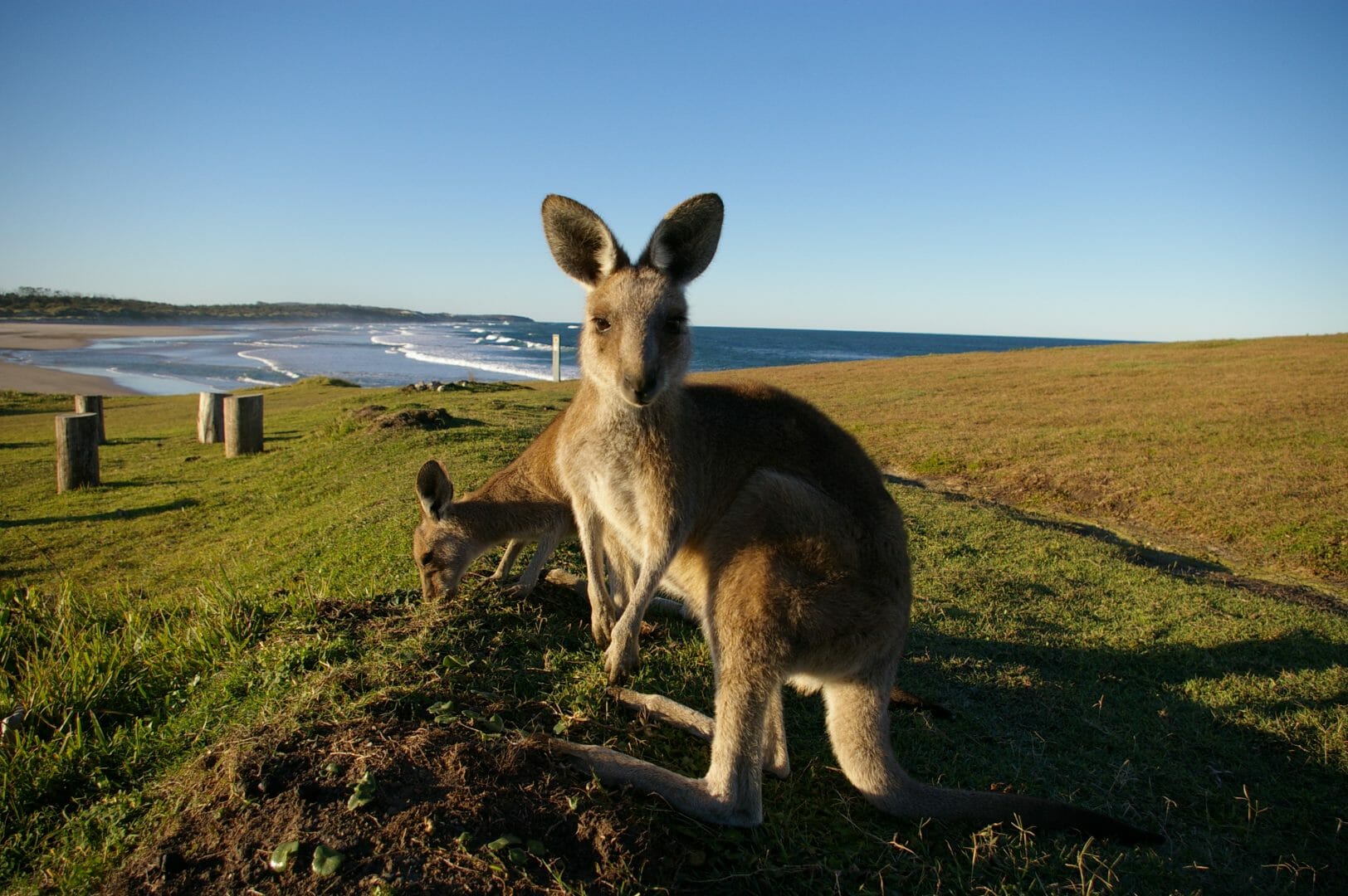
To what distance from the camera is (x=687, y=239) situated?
3.29m

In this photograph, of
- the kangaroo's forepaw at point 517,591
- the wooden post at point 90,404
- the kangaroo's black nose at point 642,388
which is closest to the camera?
the kangaroo's black nose at point 642,388

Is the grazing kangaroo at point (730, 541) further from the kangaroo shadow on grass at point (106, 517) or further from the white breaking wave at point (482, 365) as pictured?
the white breaking wave at point (482, 365)

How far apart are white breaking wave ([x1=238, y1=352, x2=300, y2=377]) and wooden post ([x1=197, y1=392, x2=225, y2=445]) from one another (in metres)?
20.4

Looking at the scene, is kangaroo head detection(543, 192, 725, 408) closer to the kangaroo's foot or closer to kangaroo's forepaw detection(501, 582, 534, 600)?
the kangaroo's foot

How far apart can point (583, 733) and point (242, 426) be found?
11.2 meters

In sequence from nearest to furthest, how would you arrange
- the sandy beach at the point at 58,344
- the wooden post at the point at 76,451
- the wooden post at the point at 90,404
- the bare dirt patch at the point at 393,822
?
the bare dirt patch at the point at 393,822
the wooden post at the point at 76,451
the wooden post at the point at 90,404
the sandy beach at the point at 58,344

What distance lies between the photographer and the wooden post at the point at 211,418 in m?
13.5

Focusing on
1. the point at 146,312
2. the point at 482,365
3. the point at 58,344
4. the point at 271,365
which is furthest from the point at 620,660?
the point at 146,312

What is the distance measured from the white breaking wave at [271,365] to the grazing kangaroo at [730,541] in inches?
1310

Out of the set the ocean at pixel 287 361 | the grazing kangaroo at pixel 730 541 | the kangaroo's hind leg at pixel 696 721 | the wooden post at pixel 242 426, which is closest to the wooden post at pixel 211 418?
the wooden post at pixel 242 426

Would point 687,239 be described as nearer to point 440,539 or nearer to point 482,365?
point 440,539

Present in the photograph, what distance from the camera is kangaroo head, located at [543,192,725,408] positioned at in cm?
304

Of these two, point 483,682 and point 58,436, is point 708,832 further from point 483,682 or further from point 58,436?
point 58,436

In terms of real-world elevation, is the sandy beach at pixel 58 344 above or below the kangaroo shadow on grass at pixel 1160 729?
above
